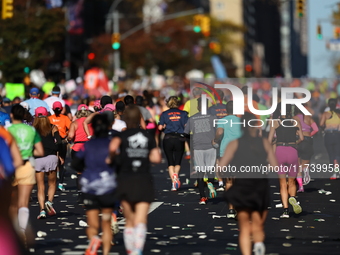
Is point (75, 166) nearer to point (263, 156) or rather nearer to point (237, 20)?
point (263, 156)

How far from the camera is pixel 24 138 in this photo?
1010cm

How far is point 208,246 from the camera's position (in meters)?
10.5

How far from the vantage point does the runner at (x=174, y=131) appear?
16.3 metres

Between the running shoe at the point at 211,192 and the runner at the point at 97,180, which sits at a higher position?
the runner at the point at 97,180

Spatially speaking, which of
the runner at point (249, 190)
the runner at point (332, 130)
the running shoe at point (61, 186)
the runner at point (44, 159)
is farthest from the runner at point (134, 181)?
the runner at point (332, 130)

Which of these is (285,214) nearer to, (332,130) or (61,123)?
(61,123)

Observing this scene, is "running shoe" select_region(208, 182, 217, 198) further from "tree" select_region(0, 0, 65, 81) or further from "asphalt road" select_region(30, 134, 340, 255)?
"tree" select_region(0, 0, 65, 81)

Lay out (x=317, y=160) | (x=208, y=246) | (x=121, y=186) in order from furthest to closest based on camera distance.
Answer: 1. (x=317, y=160)
2. (x=208, y=246)
3. (x=121, y=186)

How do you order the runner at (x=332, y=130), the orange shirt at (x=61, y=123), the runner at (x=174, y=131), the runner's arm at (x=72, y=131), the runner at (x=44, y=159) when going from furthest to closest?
the runner at (x=332, y=130) → the runner at (x=174, y=131) → the orange shirt at (x=61, y=123) → the runner's arm at (x=72, y=131) → the runner at (x=44, y=159)

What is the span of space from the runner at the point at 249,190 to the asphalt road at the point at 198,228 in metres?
1.20

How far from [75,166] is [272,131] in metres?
4.90

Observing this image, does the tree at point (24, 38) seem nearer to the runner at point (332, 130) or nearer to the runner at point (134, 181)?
the runner at point (332, 130)

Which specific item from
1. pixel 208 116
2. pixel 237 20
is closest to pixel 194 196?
pixel 208 116

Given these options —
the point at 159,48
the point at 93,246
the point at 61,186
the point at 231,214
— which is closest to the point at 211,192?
the point at 231,214
